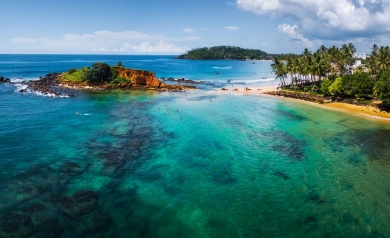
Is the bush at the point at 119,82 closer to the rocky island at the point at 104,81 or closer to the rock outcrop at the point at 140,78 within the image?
the rocky island at the point at 104,81

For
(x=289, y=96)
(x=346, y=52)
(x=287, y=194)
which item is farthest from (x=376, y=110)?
(x=287, y=194)

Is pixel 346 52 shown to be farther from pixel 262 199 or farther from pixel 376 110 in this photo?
pixel 262 199

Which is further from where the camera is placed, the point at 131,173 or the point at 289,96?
the point at 289,96

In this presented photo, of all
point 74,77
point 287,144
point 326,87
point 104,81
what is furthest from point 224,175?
point 74,77

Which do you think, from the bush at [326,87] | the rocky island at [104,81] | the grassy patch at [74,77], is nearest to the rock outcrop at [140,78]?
the rocky island at [104,81]

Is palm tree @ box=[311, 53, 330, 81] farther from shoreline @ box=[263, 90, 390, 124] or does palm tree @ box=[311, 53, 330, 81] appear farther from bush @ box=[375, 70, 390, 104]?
bush @ box=[375, 70, 390, 104]

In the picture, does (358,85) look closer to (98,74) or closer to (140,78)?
(140,78)
